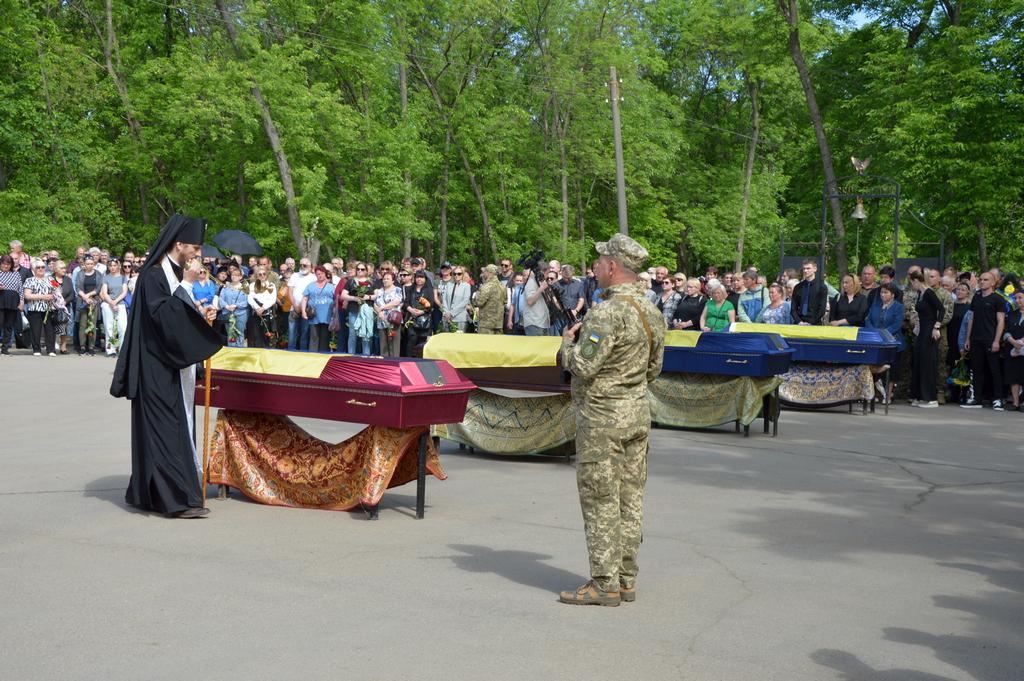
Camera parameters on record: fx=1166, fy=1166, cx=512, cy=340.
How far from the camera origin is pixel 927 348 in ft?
56.8

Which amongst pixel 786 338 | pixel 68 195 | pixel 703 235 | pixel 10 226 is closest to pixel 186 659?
pixel 786 338

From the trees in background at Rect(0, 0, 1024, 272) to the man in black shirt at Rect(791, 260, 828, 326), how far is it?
15.5 m

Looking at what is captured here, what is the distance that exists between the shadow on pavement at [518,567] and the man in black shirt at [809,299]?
11.2 meters

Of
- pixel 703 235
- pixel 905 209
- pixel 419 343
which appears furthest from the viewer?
pixel 703 235

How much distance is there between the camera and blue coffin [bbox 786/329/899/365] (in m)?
15.3

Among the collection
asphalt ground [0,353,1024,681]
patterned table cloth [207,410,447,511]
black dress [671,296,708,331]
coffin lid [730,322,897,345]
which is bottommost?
asphalt ground [0,353,1024,681]

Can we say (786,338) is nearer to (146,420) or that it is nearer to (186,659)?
(146,420)

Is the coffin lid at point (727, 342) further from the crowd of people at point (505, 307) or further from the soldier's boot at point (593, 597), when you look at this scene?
the soldier's boot at point (593, 597)

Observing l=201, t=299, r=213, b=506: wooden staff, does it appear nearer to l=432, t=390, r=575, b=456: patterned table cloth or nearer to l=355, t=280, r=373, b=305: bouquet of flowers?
l=432, t=390, r=575, b=456: patterned table cloth

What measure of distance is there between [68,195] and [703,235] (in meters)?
25.5

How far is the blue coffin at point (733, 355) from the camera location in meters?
12.8

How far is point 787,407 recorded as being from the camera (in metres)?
16.2

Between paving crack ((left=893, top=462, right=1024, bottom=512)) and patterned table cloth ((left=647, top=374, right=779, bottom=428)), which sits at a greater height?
patterned table cloth ((left=647, top=374, right=779, bottom=428))

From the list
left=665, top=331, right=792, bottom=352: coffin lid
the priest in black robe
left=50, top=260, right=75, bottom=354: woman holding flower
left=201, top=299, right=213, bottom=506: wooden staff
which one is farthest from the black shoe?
left=50, top=260, right=75, bottom=354: woman holding flower
